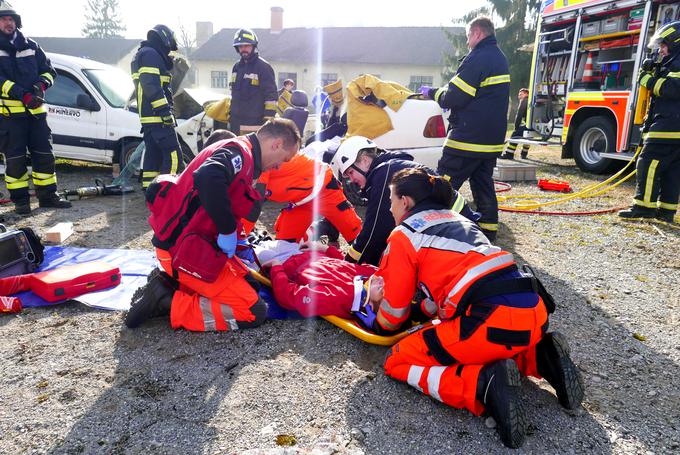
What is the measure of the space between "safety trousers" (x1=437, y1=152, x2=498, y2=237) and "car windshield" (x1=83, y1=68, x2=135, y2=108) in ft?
17.6

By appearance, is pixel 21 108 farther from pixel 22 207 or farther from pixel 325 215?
pixel 325 215

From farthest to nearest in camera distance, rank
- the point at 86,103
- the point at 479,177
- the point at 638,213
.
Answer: the point at 86,103 → the point at 638,213 → the point at 479,177

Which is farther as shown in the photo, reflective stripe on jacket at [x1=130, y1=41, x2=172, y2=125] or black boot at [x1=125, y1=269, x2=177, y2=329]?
reflective stripe on jacket at [x1=130, y1=41, x2=172, y2=125]

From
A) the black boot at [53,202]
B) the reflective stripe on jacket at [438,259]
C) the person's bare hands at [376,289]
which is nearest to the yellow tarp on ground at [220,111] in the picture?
the black boot at [53,202]

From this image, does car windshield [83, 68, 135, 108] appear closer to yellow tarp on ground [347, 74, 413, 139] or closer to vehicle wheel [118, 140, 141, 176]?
vehicle wheel [118, 140, 141, 176]

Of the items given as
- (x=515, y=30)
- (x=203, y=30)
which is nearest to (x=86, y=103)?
(x=515, y=30)

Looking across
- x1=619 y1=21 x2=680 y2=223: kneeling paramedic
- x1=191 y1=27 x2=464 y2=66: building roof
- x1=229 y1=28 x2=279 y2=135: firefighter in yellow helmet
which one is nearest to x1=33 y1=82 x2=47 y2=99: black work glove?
x1=229 y1=28 x2=279 y2=135: firefighter in yellow helmet

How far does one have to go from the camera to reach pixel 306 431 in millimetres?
2191

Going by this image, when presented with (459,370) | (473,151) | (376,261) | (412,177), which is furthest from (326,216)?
(459,370)

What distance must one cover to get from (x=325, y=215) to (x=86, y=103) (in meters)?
4.93

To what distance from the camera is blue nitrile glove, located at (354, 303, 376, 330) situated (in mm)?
3031

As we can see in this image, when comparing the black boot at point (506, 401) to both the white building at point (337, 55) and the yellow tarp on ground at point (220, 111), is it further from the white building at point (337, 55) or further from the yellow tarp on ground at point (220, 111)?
the white building at point (337, 55)

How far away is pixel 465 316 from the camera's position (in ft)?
7.49

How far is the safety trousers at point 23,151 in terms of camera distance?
17.8 feet
